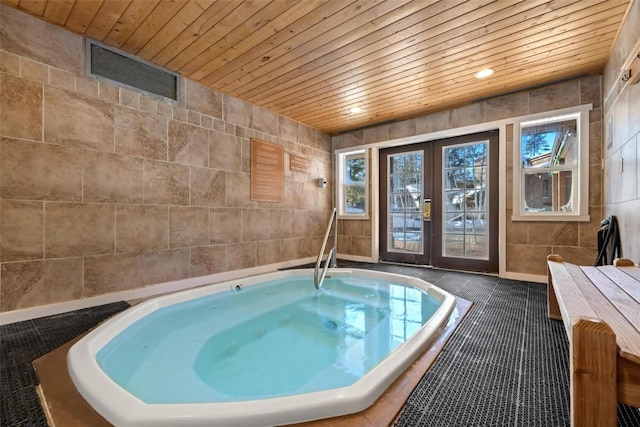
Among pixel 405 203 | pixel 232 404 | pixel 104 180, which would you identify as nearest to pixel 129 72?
pixel 104 180

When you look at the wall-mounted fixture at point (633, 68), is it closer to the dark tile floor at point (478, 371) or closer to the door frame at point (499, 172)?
the door frame at point (499, 172)

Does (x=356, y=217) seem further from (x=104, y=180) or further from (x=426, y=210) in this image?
(x=104, y=180)

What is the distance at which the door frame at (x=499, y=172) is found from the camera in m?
3.46

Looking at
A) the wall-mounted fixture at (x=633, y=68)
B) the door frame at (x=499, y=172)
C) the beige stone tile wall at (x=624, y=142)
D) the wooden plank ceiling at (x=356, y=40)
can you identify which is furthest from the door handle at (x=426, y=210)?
the wall-mounted fixture at (x=633, y=68)

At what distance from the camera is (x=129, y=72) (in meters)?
2.64

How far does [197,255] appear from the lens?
3.15m

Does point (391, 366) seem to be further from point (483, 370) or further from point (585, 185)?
point (585, 185)

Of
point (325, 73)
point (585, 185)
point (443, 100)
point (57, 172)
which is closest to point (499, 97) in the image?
point (443, 100)

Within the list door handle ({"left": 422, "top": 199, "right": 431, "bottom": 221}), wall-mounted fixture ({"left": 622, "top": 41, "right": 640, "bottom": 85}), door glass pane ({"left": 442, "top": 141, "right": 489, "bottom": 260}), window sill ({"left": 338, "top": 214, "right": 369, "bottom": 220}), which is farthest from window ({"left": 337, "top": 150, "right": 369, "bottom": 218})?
wall-mounted fixture ({"left": 622, "top": 41, "right": 640, "bottom": 85})

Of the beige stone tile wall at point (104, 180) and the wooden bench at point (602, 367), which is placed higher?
the beige stone tile wall at point (104, 180)

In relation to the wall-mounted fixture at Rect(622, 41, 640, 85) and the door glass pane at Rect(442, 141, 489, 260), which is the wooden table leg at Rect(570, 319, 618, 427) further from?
the door glass pane at Rect(442, 141, 489, 260)

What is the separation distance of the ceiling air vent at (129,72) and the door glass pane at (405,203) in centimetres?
330

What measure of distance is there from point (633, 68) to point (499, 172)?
5.89 feet

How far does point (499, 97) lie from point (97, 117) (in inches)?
174
